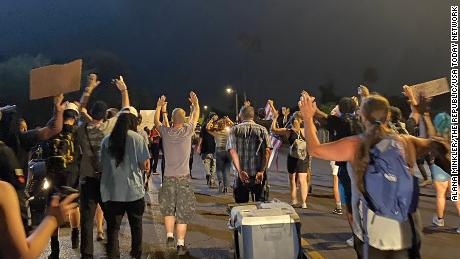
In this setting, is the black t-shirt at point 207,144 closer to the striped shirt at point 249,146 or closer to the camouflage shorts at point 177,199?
the striped shirt at point 249,146

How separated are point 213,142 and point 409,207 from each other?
383 inches

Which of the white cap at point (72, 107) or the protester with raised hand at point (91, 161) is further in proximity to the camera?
the white cap at point (72, 107)

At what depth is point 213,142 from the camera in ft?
43.0

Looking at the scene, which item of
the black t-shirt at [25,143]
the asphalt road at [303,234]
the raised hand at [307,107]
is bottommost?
the asphalt road at [303,234]

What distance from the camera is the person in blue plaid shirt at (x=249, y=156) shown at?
266 inches

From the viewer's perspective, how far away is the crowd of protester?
3.52 m

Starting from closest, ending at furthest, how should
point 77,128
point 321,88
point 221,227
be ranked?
1. point 77,128
2. point 221,227
3. point 321,88

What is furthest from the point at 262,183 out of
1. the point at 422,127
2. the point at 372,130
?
the point at 372,130

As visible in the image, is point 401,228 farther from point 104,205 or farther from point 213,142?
point 213,142

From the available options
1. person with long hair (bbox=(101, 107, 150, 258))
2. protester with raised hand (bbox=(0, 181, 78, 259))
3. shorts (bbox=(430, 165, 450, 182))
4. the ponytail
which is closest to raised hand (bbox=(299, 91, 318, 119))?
the ponytail

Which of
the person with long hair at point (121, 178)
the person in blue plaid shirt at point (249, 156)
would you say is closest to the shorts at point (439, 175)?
the person in blue plaid shirt at point (249, 156)

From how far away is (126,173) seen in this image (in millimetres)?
5625

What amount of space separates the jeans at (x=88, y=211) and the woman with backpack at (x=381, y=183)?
3.23 metres

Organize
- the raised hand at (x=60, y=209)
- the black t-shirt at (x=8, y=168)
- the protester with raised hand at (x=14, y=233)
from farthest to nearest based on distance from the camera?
the black t-shirt at (x=8, y=168)
the raised hand at (x=60, y=209)
the protester with raised hand at (x=14, y=233)
